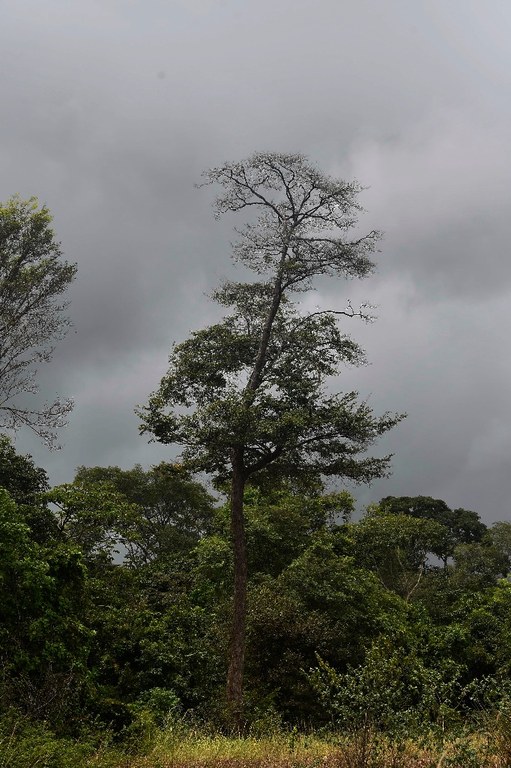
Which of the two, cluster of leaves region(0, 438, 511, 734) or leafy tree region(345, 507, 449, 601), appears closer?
cluster of leaves region(0, 438, 511, 734)

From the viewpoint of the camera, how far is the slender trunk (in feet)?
49.9

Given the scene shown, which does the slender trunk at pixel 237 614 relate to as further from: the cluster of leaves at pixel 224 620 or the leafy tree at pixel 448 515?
the leafy tree at pixel 448 515

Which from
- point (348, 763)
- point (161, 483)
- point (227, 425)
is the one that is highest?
point (161, 483)

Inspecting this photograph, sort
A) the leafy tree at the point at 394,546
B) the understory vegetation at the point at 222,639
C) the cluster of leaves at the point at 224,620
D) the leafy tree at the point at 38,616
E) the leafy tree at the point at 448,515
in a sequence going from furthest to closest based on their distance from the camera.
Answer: the leafy tree at the point at 448,515 → the leafy tree at the point at 394,546 → the leafy tree at the point at 38,616 → the cluster of leaves at the point at 224,620 → the understory vegetation at the point at 222,639

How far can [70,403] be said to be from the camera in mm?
20812

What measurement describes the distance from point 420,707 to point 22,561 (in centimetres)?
761

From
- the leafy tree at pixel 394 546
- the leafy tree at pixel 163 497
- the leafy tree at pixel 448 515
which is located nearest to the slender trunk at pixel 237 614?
the leafy tree at pixel 394 546

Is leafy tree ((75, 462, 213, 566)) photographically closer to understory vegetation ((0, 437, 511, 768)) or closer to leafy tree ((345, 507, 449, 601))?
understory vegetation ((0, 437, 511, 768))

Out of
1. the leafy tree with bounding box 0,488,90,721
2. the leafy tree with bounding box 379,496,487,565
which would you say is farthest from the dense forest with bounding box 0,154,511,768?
the leafy tree with bounding box 379,496,487,565

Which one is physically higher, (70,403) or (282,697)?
(70,403)

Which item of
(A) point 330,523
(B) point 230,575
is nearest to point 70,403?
(B) point 230,575

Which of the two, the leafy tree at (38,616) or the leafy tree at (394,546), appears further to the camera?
the leafy tree at (394,546)

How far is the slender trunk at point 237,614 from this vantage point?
15.2 metres

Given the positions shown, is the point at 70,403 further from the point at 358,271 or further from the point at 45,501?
the point at 358,271
